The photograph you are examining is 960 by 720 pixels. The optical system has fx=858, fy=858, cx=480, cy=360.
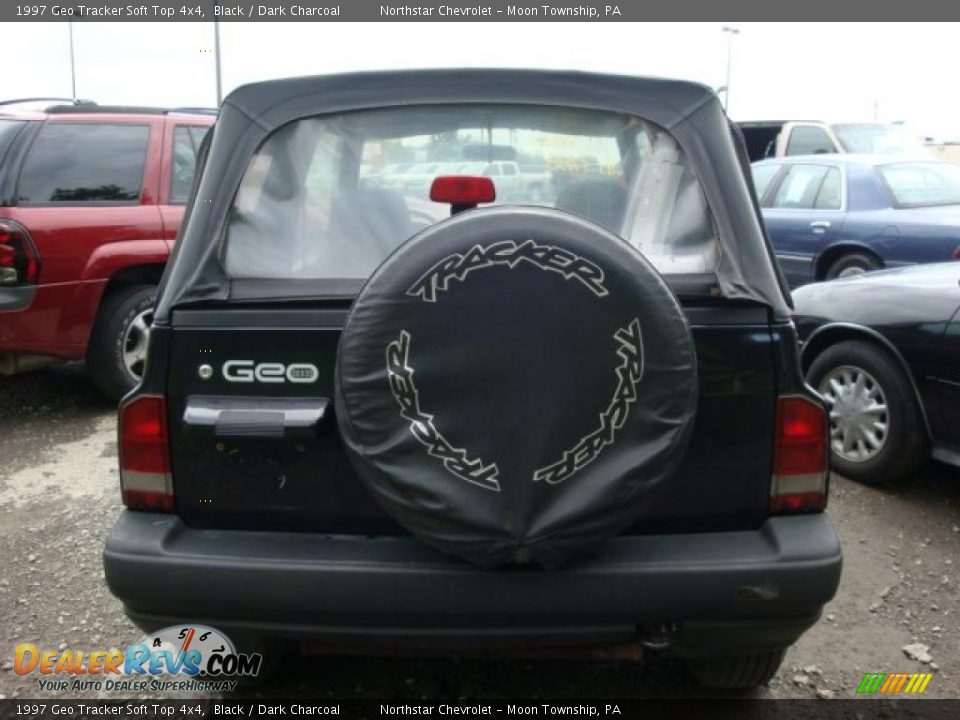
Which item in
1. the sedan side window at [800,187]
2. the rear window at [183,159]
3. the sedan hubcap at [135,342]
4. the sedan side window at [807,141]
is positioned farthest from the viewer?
the sedan side window at [807,141]

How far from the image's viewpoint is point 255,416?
2.12 m

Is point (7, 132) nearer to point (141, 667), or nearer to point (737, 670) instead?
point (141, 667)

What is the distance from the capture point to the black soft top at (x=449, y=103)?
2.26m

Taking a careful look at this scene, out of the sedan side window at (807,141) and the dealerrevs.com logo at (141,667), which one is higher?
the sedan side window at (807,141)

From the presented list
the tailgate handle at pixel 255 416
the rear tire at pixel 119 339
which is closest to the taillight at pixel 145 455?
the tailgate handle at pixel 255 416

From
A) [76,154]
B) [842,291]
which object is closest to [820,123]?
[842,291]

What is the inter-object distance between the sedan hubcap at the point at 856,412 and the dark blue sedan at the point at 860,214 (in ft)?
11.7

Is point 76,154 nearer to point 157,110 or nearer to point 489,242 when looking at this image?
point 157,110

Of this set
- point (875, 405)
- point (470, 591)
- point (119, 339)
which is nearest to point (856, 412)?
point (875, 405)

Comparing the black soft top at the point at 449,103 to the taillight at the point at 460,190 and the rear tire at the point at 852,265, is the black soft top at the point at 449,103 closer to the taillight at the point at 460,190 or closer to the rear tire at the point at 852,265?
Answer: the taillight at the point at 460,190

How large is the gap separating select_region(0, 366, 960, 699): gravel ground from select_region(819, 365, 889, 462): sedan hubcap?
8.1 inches

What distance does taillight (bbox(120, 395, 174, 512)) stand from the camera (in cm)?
222

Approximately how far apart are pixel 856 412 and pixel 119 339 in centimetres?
449

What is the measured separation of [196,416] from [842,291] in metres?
3.65
